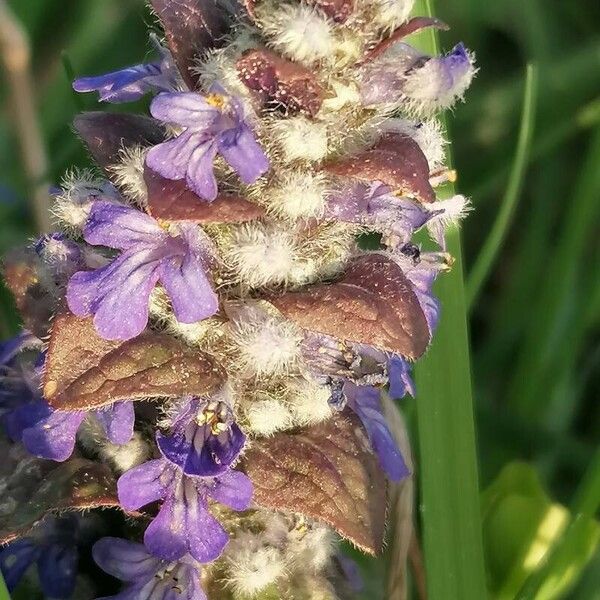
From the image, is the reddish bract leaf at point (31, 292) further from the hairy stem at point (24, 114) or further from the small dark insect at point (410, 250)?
the hairy stem at point (24, 114)

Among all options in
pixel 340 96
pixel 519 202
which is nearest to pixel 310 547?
pixel 340 96

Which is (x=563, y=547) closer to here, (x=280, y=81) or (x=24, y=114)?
(x=280, y=81)

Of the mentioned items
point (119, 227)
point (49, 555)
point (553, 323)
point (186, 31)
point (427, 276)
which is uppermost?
point (186, 31)

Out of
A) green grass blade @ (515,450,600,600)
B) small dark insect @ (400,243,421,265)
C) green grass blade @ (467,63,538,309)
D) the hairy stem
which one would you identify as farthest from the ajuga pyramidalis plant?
the hairy stem

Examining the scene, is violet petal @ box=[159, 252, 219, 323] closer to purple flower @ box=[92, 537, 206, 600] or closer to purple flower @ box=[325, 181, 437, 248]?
purple flower @ box=[325, 181, 437, 248]

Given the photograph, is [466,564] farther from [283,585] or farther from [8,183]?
[8,183]

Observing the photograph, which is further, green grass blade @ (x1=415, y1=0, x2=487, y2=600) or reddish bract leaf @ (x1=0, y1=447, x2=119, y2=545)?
green grass blade @ (x1=415, y1=0, x2=487, y2=600)

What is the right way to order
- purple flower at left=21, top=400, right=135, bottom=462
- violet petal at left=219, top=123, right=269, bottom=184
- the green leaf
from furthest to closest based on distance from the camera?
the green leaf, purple flower at left=21, top=400, right=135, bottom=462, violet petal at left=219, top=123, right=269, bottom=184
